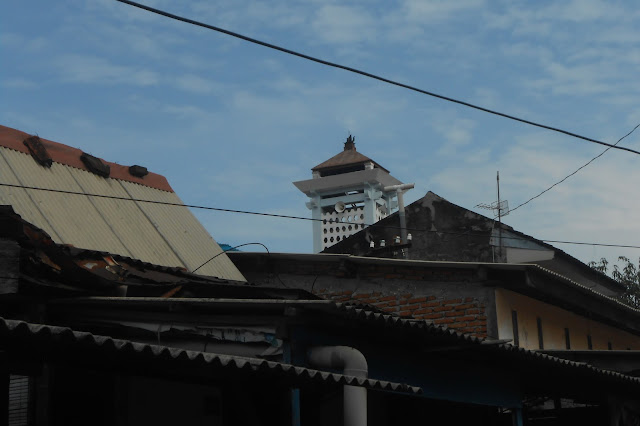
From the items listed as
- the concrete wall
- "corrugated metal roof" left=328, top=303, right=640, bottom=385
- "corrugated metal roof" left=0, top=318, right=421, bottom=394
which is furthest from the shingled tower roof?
"corrugated metal roof" left=0, top=318, right=421, bottom=394

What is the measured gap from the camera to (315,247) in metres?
28.1

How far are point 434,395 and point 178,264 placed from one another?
351 centimetres

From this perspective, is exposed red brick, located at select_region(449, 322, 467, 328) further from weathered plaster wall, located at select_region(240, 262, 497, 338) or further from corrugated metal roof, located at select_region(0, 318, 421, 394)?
corrugated metal roof, located at select_region(0, 318, 421, 394)

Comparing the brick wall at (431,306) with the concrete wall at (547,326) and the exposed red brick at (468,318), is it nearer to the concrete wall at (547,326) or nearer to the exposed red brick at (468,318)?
the exposed red brick at (468,318)

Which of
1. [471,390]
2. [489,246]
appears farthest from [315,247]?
[471,390]

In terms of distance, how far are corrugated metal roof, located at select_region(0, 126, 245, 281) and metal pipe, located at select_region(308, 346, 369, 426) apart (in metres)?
3.48

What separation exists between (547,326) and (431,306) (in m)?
2.89

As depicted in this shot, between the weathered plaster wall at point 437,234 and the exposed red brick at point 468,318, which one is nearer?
the exposed red brick at point 468,318

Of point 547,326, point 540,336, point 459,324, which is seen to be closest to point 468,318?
point 459,324

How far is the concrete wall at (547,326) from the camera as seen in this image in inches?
546

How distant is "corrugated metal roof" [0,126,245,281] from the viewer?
10141 mm

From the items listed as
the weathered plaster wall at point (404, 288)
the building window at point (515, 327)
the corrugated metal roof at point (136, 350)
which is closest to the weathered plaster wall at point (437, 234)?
the building window at point (515, 327)

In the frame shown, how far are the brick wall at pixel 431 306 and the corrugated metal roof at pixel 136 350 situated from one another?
24.8 feet

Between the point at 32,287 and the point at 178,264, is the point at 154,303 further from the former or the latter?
the point at 178,264
